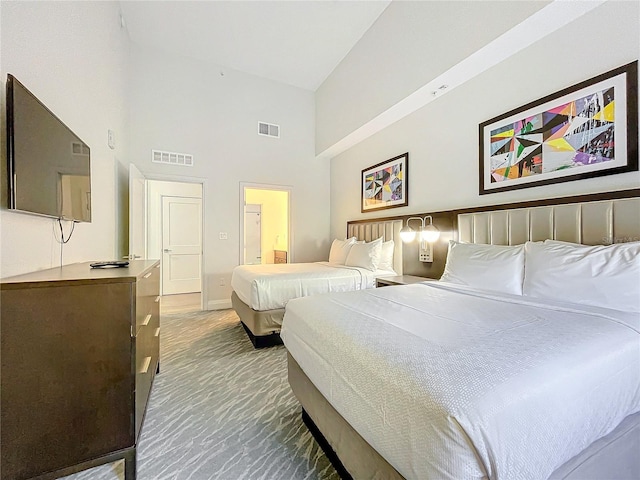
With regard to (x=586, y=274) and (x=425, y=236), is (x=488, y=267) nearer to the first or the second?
(x=586, y=274)

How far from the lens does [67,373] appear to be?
121 centimetres

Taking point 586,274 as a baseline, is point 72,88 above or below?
above

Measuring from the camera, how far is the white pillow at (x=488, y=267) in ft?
6.68

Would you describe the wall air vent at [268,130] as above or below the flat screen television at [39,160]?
above

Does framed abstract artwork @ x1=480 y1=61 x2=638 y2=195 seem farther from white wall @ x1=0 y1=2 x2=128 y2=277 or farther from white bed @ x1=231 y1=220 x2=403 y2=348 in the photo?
white wall @ x1=0 y1=2 x2=128 y2=277

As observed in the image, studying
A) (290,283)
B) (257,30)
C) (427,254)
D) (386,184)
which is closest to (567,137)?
(427,254)

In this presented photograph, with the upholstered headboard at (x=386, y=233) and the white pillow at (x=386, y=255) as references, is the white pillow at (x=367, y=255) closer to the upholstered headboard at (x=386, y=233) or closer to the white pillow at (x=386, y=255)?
the white pillow at (x=386, y=255)

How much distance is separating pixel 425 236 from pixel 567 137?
1.51m

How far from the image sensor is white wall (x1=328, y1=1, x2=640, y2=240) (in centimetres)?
188

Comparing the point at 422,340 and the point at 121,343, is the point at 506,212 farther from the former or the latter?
the point at 121,343

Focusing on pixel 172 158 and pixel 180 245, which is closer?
pixel 172 158

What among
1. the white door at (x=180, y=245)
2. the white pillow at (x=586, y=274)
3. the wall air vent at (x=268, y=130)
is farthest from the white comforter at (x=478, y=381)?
the white door at (x=180, y=245)

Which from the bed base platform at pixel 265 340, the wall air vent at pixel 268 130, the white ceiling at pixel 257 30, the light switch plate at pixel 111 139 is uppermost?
the white ceiling at pixel 257 30

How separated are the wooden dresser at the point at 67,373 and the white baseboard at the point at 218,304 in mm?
3354
